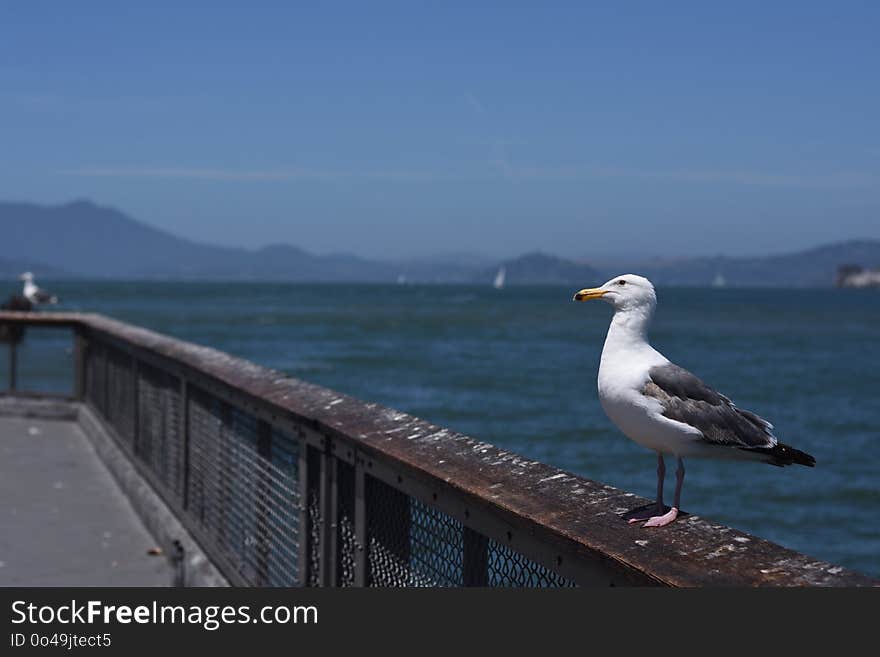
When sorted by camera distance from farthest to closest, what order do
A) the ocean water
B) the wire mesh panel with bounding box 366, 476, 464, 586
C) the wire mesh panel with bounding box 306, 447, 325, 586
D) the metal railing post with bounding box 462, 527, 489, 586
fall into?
the ocean water, the wire mesh panel with bounding box 306, 447, 325, 586, the wire mesh panel with bounding box 366, 476, 464, 586, the metal railing post with bounding box 462, 527, 489, 586

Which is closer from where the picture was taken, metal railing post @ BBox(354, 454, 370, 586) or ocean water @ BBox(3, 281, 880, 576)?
metal railing post @ BBox(354, 454, 370, 586)

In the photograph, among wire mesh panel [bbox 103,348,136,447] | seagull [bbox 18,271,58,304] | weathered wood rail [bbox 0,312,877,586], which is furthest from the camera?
seagull [bbox 18,271,58,304]

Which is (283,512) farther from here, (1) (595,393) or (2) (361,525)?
(1) (595,393)

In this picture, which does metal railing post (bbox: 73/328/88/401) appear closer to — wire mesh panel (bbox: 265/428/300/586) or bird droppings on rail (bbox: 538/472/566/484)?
wire mesh panel (bbox: 265/428/300/586)

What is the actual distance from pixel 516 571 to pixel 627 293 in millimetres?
770

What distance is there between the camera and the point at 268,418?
16.7ft

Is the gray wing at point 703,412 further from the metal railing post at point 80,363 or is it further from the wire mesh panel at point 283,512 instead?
the metal railing post at point 80,363

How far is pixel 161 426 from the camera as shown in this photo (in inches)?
314

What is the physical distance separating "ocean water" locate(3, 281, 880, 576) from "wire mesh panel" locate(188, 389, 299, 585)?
36.4 feet

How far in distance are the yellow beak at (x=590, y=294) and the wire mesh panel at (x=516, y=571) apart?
26.8 inches

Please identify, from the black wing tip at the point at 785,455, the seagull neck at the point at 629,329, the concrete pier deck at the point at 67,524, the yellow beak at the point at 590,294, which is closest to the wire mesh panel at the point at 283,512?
the concrete pier deck at the point at 67,524

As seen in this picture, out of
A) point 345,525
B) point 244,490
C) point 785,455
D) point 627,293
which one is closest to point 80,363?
point 244,490

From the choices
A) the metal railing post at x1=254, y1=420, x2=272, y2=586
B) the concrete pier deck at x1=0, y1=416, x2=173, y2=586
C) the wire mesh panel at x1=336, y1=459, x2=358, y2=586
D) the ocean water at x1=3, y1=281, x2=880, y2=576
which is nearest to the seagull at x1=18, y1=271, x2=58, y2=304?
the ocean water at x1=3, y1=281, x2=880, y2=576

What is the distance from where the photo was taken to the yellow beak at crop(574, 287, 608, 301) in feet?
9.71
